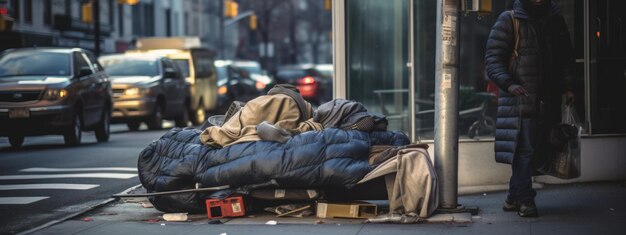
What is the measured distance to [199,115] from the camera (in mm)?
31078

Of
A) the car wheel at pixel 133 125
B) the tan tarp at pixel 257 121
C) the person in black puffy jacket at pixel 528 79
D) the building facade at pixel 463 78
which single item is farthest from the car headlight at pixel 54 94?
the person in black puffy jacket at pixel 528 79

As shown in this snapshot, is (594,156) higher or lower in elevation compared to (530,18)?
lower

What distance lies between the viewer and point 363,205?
9.73m

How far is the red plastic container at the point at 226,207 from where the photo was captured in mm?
9852

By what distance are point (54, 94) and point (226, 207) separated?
1068cm

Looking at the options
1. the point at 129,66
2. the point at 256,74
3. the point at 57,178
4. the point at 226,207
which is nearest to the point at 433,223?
the point at 226,207

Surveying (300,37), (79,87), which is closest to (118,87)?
(79,87)

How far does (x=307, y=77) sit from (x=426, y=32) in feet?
92.4

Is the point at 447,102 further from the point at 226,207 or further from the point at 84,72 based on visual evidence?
the point at 84,72

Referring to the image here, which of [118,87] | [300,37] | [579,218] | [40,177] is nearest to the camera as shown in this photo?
[579,218]

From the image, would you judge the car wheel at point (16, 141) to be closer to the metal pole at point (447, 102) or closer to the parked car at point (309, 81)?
the metal pole at point (447, 102)

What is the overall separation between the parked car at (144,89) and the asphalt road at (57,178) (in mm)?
4424

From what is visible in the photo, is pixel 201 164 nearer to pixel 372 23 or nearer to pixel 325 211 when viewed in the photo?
pixel 325 211

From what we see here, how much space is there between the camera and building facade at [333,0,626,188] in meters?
11.9
